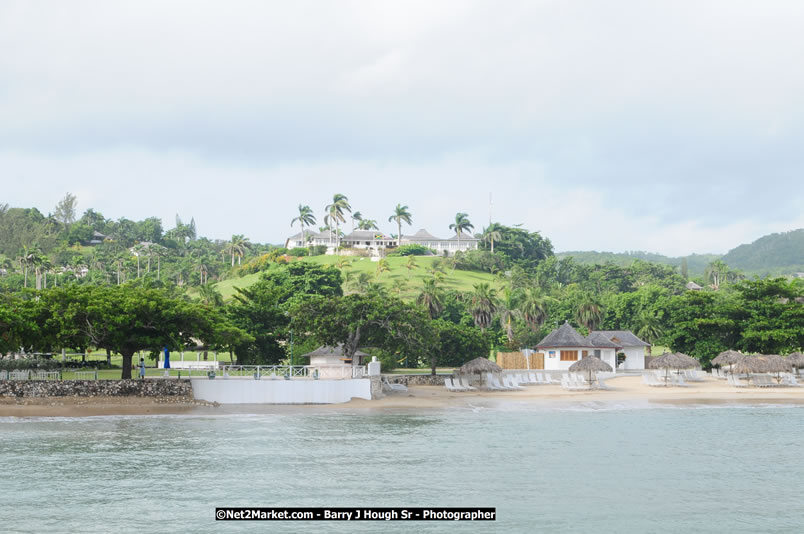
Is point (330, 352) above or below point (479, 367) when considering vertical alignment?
above

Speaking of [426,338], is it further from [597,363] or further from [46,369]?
[46,369]

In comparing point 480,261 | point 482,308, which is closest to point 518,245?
point 480,261

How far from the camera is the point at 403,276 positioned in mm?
116625

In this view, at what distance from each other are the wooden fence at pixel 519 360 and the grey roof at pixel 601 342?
14.0 feet

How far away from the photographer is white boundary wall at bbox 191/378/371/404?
41.4 metres

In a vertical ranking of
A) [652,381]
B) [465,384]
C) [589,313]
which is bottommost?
[652,381]

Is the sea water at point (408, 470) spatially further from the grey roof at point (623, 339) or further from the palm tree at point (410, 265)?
the palm tree at point (410, 265)

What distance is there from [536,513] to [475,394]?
27.0 m

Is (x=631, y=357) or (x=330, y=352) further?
(x=631, y=357)

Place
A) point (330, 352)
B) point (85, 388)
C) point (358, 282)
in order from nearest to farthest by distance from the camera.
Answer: point (85, 388) → point (330, 352) → point (358, 282)

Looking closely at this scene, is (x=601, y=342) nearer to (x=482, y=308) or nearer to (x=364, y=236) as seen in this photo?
(x=482, y=308)

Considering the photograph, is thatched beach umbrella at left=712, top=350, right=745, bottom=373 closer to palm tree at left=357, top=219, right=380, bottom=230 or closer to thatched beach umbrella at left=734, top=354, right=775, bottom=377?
thatched beach umbrella at left=734, top=354, right=775, bottom=377

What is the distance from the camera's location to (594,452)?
3055cm

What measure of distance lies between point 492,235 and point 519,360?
265 feet
